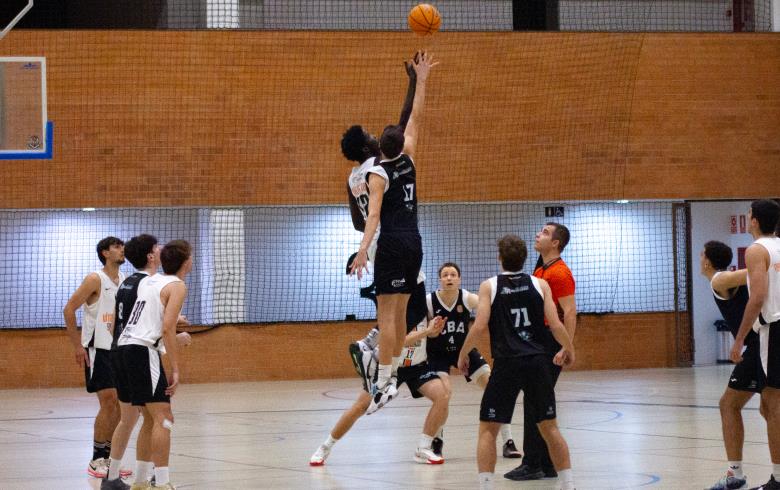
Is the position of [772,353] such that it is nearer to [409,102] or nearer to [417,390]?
[409,102]

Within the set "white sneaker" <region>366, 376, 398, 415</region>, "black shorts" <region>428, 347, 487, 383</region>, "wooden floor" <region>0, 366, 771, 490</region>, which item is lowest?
"wooden floor" <region>0, 366, 771, 490</region>

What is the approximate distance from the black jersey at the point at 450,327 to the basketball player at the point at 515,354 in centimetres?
302

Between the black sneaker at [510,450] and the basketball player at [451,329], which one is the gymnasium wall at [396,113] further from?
the black sneaker at [510,450]

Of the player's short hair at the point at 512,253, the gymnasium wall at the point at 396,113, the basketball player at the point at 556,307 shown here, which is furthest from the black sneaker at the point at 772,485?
the gymnasium wall at the point at 396,113

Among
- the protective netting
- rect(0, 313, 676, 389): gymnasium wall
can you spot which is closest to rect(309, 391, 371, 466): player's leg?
rect(0, 313, 676, 389): gymnasium wall

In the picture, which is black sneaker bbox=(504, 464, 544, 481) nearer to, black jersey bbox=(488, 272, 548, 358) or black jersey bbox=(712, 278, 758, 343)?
black jersey bbox=(488, 272, 548, 358)

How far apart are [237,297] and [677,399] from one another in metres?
8.21

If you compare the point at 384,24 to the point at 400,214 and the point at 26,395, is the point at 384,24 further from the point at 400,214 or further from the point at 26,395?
the point at 400,214

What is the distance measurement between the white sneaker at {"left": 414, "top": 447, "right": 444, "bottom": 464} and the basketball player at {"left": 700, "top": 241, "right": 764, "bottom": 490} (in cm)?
257

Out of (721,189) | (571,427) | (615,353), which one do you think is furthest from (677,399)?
(721,189)

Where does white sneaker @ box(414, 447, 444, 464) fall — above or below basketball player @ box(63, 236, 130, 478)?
below

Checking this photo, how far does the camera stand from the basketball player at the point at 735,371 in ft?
26.3

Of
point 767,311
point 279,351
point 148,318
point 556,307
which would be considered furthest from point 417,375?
point 279,351

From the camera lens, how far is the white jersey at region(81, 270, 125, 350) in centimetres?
973
